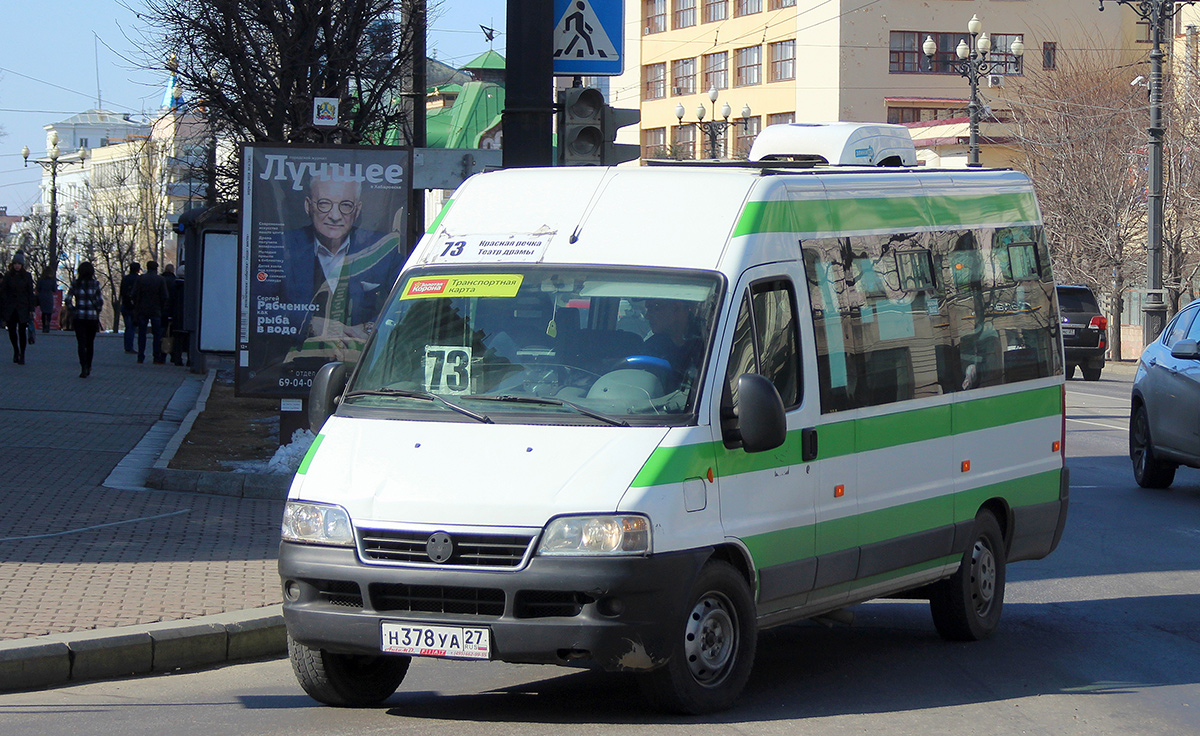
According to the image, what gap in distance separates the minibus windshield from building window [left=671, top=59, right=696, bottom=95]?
85.1m

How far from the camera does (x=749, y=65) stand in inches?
3361

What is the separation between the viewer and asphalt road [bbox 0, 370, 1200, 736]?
249 inches

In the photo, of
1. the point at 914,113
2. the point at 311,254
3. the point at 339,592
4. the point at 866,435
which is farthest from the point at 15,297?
the point at 914,113

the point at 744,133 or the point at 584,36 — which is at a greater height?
the point at 744,133

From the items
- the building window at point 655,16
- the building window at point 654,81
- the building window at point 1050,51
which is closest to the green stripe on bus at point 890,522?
the building window at point 1050,51

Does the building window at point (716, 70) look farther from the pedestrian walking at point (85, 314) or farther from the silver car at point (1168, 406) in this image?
the silver car at point (1168, 406)

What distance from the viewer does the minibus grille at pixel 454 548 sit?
231 inches

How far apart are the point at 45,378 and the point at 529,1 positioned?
49.3 ft

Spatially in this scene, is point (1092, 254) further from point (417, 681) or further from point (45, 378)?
point (417, 681)

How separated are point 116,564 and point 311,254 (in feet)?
15.5

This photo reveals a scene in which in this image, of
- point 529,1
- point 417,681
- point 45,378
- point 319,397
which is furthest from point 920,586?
point 45,378

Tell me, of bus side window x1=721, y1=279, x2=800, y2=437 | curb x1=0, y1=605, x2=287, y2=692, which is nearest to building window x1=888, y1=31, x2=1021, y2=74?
curb x1=0, y1=605, x2=287, y2=692

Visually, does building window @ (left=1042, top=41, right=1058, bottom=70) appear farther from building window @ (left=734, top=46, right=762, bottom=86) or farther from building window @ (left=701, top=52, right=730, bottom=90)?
building window @ (left=701, top=52, right=730, bottom=90)

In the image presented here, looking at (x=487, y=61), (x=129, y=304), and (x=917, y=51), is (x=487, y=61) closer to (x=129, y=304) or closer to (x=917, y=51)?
(x=917, y=51)
